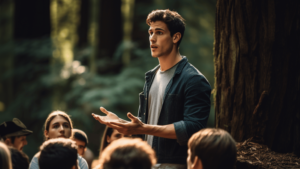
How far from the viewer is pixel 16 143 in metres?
3.82

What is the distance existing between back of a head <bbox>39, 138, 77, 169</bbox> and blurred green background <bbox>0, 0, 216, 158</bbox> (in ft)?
15.2

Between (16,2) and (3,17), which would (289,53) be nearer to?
(16,2)

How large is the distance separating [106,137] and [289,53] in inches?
117

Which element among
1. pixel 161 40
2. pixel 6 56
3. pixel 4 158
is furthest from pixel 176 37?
pixel 6 56

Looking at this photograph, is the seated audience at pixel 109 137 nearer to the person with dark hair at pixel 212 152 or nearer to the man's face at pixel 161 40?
the man's face at pixel 161 40

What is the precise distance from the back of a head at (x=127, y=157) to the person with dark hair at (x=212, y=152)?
1.22 ft

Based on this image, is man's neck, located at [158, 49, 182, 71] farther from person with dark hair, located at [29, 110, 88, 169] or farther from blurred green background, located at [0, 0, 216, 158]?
blurred green background, located at [0, 0, 216, 158]

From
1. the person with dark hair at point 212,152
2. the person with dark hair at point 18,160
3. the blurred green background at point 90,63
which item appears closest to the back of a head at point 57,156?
the person with dark hair at point 18,160

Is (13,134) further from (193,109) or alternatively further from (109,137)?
(193,109)

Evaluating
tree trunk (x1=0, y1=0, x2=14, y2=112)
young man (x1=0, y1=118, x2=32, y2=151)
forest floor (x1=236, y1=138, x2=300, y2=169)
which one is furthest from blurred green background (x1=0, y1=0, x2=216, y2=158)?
forest floor (x1=236, y1=138, x2=300, y2=169)

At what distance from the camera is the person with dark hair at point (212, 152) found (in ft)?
6.48

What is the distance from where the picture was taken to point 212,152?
1.98 m

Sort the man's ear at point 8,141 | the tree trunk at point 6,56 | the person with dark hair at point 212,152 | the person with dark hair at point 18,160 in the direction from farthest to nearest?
the tree trunk at point 6,56
the man's ear at point 8,141
the person with dark hair at point 18,160
the person with dark hair at point 212,152

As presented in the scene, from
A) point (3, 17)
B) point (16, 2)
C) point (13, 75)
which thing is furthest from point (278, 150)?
point (3, 17)
